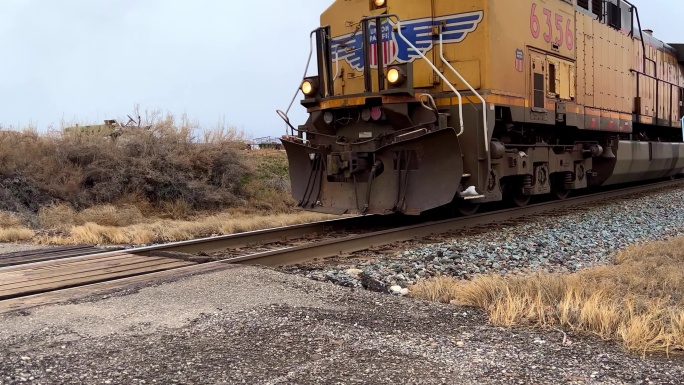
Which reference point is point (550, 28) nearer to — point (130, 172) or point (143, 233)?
point (143, 233)

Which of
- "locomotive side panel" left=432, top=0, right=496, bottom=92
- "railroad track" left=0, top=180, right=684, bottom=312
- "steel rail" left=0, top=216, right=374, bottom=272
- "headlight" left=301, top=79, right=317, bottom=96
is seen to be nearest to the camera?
"railroad track" left=0, top=180, right=684, bottom=312

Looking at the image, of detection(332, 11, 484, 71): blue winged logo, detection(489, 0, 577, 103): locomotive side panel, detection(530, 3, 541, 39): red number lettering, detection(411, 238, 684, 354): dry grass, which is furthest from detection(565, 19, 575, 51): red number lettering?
detection(411, 238, 684, 354): dry grass

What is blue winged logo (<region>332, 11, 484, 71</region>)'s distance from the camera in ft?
25.1

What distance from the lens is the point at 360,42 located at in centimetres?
839

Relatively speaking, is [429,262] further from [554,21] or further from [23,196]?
[23,196]

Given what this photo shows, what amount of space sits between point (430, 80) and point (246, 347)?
5755 millimetres

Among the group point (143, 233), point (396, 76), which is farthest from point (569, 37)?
point (143, 233)

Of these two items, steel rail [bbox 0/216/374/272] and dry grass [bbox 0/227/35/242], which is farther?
dry grass [bbox 0/227/35/242]

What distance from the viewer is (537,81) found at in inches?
344

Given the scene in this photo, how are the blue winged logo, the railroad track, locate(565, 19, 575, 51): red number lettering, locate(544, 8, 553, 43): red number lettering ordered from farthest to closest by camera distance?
1. locate(565, 19, 575, 51): red number lettering
2. locate(544, 8, 553, 43): red number lettering
3. the blue winged logo
4. the railroad track

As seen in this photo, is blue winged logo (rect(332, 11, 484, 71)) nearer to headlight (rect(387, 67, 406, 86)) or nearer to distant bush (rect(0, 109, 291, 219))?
headlight (rect(387, 67, 406, 86))

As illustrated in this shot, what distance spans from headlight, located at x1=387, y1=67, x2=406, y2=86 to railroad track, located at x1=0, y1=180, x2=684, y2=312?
6.34 ft

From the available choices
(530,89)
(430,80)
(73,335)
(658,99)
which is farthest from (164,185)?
(658,99)

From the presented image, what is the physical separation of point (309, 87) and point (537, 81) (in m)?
3.59
